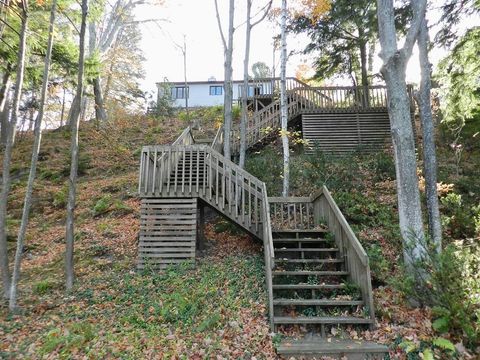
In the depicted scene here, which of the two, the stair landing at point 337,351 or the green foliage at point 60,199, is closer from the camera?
the stair landing at point 337,351

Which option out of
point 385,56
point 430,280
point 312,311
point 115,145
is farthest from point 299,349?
point 115,145

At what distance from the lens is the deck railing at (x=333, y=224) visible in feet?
16.2

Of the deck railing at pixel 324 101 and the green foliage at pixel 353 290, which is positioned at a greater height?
the deck railing at pixel 324 101

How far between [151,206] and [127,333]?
3.35 meters

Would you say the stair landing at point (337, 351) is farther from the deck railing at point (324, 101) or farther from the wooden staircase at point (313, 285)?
the deck railing at point (324, 101)

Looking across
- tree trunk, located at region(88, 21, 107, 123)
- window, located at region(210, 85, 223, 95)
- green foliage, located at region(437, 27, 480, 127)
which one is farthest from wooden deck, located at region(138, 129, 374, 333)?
window, located at region(210, 85, 223, 95)

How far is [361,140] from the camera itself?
43.9 ft

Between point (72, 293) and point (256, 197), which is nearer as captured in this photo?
point (72, 293)

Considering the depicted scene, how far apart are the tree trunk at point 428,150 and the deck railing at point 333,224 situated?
1766mm

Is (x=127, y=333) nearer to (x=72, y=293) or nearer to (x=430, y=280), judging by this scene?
(x=72, y=293)

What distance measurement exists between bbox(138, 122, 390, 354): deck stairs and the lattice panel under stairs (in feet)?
0.08

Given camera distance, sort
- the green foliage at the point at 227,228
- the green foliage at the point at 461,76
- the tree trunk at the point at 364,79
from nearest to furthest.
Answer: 1. the green foliage at the point at 461,76
2. the green foliage at the point at 227,228
3. the tree trunk at the point at 364,79

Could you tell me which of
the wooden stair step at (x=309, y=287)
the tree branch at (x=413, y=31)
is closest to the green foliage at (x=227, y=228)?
the wooden stair step at (x=309, y=287)

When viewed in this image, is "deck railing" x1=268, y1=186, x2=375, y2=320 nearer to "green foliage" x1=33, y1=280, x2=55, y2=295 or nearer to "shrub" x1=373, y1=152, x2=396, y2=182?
"shrub" x1=373, y1=152, x2=396, y2=182
